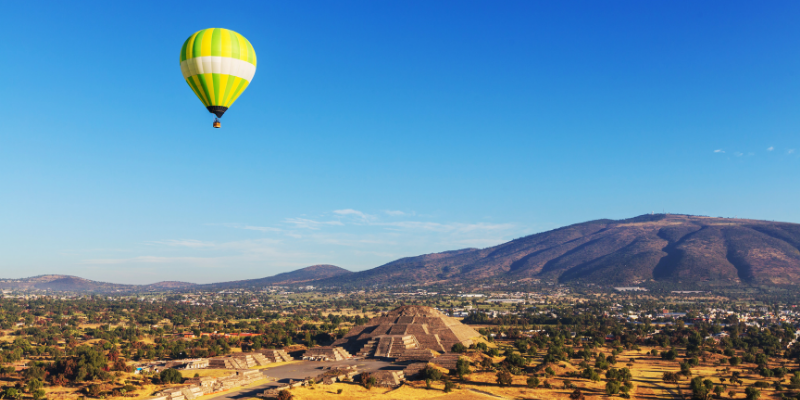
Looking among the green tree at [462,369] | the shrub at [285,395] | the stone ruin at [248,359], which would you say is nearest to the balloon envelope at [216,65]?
the shrub at [285,395]

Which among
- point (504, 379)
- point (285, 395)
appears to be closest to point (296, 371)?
point (285, 395)

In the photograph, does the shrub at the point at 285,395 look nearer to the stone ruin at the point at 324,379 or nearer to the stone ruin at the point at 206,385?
the stone ruin at the point at 324,379

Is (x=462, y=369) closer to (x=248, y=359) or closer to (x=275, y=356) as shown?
(x=248, y=359)

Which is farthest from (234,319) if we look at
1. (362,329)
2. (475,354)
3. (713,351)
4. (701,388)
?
(701,388)

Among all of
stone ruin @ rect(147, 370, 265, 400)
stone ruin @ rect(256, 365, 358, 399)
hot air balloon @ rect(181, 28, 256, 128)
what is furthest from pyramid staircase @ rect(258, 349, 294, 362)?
hot air balloon @ rect(181, 28, 256, 128)

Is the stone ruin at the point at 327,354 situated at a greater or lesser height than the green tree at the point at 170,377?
lesser

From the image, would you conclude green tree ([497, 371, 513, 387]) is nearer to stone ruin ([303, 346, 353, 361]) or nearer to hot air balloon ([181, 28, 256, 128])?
stone ruin ([303, 346, 353, 361])
